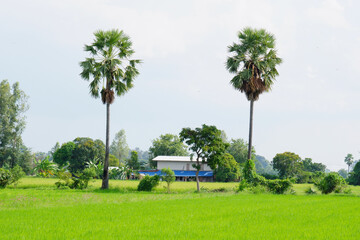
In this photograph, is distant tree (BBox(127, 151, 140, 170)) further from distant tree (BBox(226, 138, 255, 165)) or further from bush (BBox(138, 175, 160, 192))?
bush (BBox(138, 175, 160, 192))

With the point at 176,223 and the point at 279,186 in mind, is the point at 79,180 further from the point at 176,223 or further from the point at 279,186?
the point at 176,223

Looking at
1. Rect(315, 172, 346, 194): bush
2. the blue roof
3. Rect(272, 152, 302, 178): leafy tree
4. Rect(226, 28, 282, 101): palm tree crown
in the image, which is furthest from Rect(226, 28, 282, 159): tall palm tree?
Rect(272, 152, 302, 178): leafy tree

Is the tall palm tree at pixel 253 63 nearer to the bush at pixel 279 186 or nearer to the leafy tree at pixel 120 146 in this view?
the bush at pixel 279 186

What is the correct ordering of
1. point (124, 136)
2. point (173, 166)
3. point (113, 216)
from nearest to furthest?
point (113, 216), point (173, 166), point (124, 136)

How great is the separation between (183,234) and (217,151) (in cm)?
2261

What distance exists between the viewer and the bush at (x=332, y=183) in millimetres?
32062

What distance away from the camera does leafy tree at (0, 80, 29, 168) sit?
5272 centimetres

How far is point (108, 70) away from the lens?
3347 cm

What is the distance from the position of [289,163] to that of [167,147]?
26237 mm

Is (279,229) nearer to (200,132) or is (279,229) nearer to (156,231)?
(156,231)

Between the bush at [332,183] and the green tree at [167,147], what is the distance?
48.2 metres

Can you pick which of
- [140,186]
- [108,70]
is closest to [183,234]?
[140,186]

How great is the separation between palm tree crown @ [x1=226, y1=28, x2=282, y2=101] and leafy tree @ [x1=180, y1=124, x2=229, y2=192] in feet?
16.3

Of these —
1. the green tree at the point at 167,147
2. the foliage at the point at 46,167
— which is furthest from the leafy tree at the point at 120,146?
the foliage at the point at 46,167
